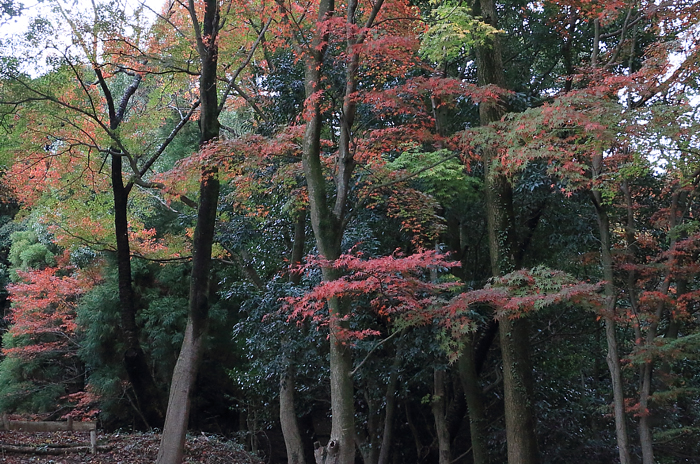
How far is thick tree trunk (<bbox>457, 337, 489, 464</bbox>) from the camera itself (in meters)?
7.88

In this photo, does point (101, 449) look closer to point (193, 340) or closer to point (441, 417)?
point (193, 340)

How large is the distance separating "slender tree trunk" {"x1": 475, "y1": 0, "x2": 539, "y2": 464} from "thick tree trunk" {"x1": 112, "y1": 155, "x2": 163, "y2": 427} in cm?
516

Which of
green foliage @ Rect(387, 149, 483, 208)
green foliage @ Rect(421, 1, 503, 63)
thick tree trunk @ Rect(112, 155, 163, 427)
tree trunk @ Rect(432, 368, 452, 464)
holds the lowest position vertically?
tree trunk @ Rect(432, 368, 452, 464)

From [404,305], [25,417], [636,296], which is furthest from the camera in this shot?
[25,417]

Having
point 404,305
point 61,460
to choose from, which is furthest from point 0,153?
point 404,305

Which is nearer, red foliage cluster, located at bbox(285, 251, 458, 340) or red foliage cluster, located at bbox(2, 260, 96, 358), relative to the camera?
red foliage cluster, located at bbox(285, 251, 458, 340)

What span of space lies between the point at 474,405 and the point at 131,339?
517 cm

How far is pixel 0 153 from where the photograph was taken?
287 inches

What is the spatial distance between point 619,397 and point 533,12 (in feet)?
20.3

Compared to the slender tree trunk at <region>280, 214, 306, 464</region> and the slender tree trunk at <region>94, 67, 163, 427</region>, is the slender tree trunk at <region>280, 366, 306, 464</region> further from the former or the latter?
the slender tree trunk at <region>94, 67, 163, 427</region>

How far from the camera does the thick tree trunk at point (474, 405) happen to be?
7880 mm

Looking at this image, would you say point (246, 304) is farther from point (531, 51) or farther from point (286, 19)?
point (531, 51)

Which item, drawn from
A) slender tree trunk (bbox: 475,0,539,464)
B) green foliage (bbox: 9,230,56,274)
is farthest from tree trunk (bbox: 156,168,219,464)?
green foliage (bbox: 9,230,56,274)

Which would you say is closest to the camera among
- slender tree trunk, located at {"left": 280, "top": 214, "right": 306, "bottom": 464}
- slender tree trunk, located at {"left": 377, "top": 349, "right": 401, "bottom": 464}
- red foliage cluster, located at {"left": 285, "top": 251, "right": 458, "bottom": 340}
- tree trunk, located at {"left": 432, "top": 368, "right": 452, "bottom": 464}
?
red foliage cluster, located at {"left": 285, "top": 251, "right": 458, "bottom": 340}
